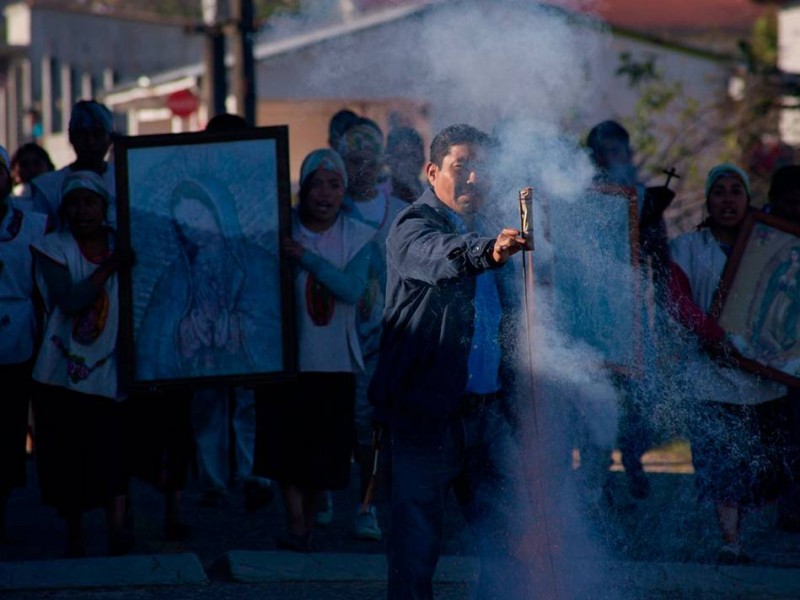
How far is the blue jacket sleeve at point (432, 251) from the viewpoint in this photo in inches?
188

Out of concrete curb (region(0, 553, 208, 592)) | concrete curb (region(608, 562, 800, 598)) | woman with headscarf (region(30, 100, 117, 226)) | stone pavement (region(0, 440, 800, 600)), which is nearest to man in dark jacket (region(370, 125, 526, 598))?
stone pavement (region(0, 440, 800, 600))

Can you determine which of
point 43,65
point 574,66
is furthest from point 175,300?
point 43,65

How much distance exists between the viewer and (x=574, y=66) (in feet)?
22.2

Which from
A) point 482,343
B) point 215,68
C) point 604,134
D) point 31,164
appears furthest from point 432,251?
point 215,68

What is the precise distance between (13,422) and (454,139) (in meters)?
3.22

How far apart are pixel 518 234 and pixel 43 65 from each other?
42023 millimetres

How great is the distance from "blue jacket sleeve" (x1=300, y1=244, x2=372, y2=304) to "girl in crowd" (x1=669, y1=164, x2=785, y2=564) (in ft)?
4.61

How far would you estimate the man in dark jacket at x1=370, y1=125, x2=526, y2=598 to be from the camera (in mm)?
5074

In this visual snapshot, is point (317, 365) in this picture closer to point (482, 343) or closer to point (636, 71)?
point (482, 343)

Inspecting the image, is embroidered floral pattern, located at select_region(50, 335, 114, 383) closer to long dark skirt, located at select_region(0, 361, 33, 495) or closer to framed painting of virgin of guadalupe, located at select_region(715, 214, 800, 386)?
long dark skirt, located at select_region(0, 361, 33, 495)

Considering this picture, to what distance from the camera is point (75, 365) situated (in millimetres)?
7098

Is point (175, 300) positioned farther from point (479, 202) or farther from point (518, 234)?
point (518, 234)

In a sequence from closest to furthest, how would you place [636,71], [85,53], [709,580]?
[709,580]
[636,71]
[85,53]

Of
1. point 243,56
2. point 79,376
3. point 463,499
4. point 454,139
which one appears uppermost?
point 243,56
